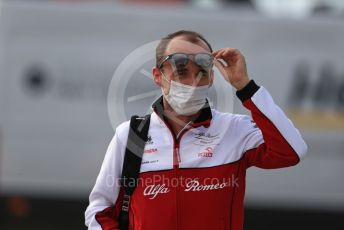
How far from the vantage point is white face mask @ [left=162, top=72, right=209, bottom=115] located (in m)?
3.17

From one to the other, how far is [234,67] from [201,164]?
16.2 inches

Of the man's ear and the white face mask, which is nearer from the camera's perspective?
the white face mask

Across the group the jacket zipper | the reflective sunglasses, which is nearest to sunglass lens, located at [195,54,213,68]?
the reflective sunglasses

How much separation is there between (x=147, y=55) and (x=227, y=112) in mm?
486

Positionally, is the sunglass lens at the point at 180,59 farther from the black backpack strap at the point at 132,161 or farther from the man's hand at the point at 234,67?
the black backpack strap at the point at 132,161

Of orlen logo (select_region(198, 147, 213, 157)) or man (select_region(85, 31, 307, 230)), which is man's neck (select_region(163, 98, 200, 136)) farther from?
orlen logo (select_region(198, 147, 213, 157))

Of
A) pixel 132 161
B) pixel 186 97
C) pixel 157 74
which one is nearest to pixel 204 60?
pixel 186 97

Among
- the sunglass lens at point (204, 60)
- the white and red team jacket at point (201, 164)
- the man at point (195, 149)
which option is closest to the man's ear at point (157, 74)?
the man at point (195, 149)

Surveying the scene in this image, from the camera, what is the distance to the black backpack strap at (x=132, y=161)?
10.6 feet

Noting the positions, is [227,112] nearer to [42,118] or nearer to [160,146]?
[160,146]

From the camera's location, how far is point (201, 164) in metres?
3.21

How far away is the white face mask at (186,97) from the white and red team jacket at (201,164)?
6 cm

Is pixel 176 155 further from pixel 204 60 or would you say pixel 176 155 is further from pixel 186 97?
pixel 204 60

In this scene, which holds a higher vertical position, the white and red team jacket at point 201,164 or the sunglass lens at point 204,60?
the sunglass lens at point 204,60
